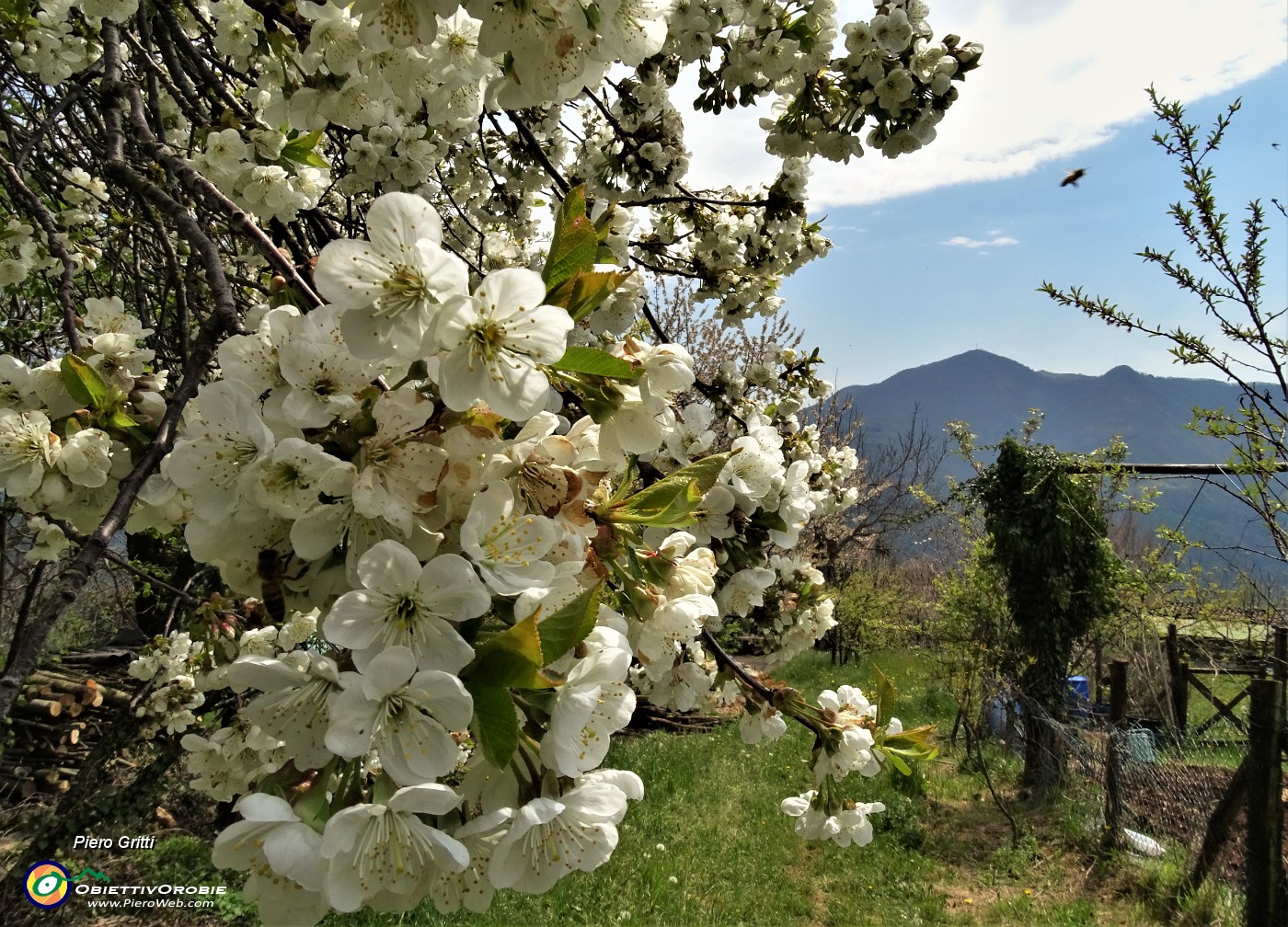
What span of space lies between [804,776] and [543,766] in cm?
621

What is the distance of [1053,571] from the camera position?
20.7 ft

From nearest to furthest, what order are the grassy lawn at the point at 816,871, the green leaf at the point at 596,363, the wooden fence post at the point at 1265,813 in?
1. the green leaf at the point at 596,363
2. the wooden fence post at the point at 1265,813
3. the grassy lawn at the point at 816,871

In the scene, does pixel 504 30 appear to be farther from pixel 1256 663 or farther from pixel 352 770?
A: pixel 1256 663

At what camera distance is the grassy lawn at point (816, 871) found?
13.3ft

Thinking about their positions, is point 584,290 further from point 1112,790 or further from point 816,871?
point 1112,790

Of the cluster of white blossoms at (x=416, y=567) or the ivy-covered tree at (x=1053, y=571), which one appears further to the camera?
the ivy-covered tree at (x=1053, y=571)

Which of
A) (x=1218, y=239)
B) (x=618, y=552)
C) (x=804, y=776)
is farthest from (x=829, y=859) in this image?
(x=618, y=552)

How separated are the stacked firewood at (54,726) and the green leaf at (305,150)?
542cm

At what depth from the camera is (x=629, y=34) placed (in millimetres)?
890

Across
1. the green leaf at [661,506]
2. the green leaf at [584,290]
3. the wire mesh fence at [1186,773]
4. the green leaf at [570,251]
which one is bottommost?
the wire mesh fence at [1186,773]

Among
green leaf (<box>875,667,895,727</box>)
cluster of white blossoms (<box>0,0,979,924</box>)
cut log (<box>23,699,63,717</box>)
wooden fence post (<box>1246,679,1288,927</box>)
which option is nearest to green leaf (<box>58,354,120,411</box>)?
cluster of white blossoms (<box>0,0,979,924</box>)

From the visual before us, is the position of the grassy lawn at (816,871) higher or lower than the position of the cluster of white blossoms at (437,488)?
lower

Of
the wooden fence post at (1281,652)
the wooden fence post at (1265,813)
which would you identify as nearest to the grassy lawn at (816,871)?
the wooden fence post at (1265,813)

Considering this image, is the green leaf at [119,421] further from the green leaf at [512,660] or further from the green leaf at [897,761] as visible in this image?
the green leaf at [897,761]
